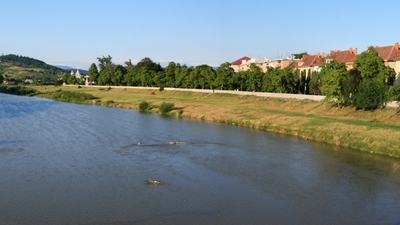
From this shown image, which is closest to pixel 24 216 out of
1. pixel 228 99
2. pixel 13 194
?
pixel 13 194

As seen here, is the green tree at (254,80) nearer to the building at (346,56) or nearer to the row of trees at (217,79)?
the row of trees at (217,79)

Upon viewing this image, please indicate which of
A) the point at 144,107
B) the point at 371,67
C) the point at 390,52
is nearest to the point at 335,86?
the point at 371,67

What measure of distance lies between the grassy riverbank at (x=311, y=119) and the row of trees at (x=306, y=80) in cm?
149

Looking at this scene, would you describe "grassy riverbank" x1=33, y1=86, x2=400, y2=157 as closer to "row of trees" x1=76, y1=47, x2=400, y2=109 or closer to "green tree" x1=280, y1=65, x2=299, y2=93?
"row of trees" x1=76, y1=47, x2=400, y2=109

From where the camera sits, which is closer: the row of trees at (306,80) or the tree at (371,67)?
the row of trees at (306,80)

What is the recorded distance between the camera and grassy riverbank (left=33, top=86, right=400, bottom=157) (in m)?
29.8

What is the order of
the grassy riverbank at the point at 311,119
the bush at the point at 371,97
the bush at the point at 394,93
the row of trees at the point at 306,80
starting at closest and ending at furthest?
the grassy riverbank at the point at 311,119 → the bush at the point at 394,93 → the bush at the point at 371,97 → the row of trees at the point at 306,80

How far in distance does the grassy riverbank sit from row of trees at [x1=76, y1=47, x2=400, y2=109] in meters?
1.49

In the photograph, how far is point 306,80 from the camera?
59.9 metres

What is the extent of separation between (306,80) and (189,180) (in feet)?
141

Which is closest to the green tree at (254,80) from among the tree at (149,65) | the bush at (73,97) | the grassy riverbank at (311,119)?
the grassy riverbank at (311,119)

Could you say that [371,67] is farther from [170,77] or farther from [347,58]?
[170,77]

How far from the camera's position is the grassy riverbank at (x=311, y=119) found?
97.7 ft

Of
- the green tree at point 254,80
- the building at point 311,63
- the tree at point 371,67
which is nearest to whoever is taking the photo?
the tree at point 371,67
